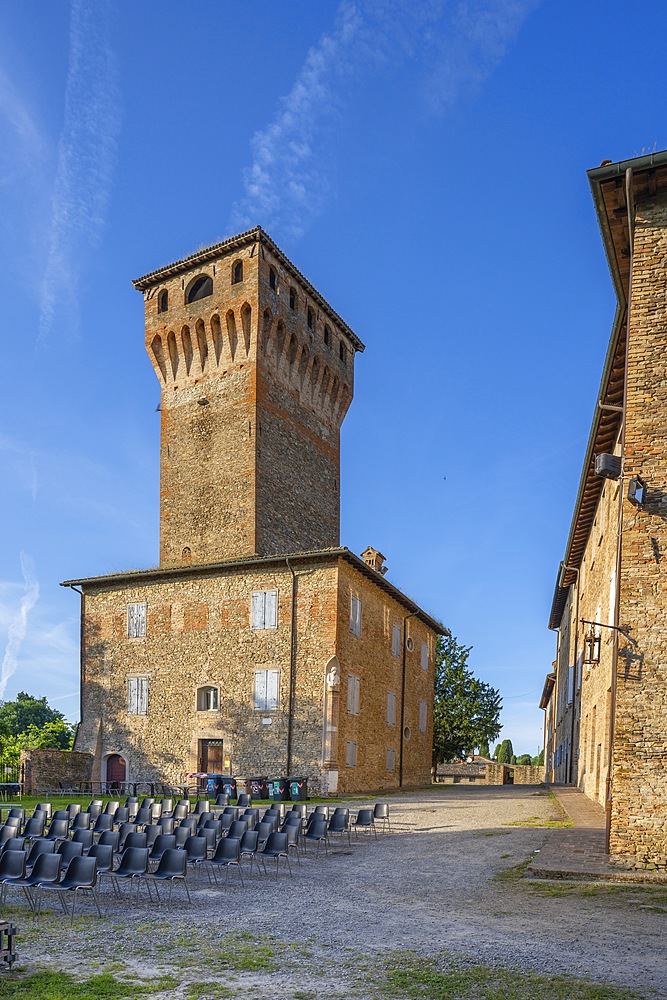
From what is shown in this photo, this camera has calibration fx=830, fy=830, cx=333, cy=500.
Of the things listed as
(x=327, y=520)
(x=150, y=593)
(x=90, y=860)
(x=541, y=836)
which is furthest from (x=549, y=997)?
(x=327, y=520)

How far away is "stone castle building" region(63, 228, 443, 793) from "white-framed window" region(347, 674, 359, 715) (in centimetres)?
10

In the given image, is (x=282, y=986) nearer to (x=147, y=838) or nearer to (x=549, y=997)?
(x=549, y=997)

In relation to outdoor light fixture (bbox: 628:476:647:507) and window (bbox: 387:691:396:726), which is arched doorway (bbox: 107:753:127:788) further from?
outdoor light fixture (bbox: 628:476:647:507)

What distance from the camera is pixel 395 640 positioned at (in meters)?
32.0

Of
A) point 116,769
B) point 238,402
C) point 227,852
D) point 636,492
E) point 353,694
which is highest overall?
point 238,402

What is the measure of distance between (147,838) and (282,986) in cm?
497

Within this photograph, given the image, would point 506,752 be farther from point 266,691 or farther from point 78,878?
point 78,878

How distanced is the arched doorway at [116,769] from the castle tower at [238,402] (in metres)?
7.60

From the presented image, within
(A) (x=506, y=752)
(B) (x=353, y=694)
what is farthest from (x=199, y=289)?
(A) (x=506, y=752)

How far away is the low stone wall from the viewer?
27375 millimetres

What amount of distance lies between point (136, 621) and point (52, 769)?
18.5 feet

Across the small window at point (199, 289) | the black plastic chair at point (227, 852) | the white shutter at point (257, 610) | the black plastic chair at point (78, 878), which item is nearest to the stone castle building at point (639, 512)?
the black plastic chair at point (227, 852)

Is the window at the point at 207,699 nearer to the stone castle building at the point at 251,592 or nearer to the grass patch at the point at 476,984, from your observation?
the stone castle building at the point at 251,592

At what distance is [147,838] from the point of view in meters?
10.6
